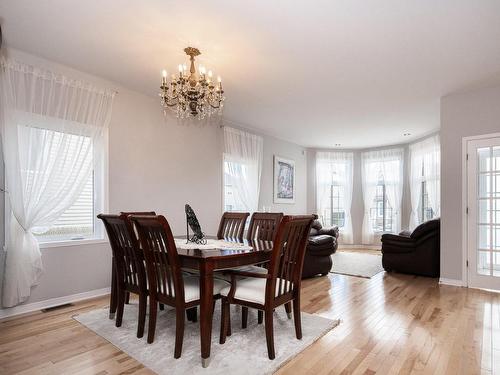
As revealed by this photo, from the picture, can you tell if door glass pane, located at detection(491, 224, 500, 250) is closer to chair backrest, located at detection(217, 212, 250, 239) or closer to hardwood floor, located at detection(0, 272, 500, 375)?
hardwood floor, located at detection(0, 272, 500, 375)

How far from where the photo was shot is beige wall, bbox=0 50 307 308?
3.38 m

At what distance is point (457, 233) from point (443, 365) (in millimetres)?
2598

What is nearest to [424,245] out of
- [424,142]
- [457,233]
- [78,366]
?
[457,233]

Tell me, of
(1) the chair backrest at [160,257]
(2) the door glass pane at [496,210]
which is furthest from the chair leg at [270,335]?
(2) the door glass pane at [496,210]

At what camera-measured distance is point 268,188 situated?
670cm

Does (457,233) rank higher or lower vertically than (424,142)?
lower

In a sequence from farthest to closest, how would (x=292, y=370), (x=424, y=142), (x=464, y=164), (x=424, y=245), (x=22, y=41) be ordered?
(x=424, y=142) < (x=424, y=245) < (x=464, y=164) < (x=22, y=41) < (x=292, y=370)

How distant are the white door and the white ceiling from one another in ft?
3.09

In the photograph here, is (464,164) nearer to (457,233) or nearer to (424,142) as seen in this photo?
(457,233)

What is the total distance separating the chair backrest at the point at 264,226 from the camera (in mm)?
3364

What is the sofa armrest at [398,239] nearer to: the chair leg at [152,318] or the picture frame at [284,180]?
the picture frame at [284,180]

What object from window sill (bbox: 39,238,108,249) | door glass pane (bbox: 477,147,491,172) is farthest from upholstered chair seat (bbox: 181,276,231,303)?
door glass pane (bbox: 477,147,491,172)

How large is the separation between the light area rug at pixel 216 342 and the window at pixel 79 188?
0.96 metres

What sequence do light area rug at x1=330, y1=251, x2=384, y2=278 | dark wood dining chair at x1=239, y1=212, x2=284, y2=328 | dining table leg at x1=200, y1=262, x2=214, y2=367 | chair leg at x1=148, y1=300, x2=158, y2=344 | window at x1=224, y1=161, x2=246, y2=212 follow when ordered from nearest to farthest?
dining table leg at x1=200, y1=262, x2=214, y2=367, chair leg at x1=148, y1=300, x2=158, y2=344, dark wood dining chair at x1=239, y1=212, x2=284, y2=328, light area rug at x1=330, y1=251, x2=384, y2=278, window at x1=224, y1=161, x2=246, y2=212
